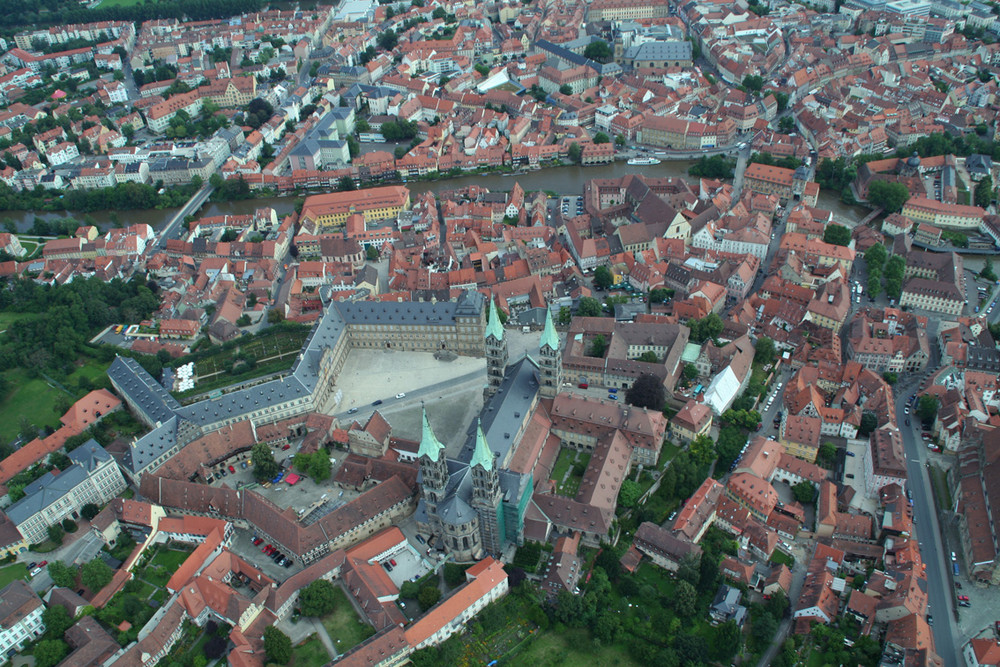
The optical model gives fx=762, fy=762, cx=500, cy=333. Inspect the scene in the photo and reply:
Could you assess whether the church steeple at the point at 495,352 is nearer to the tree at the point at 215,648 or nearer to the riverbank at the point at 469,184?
the tree at the point at 215,648

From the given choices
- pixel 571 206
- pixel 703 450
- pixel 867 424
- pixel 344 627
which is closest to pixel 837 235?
pixel 867 424

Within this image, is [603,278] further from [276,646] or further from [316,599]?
[276,646]

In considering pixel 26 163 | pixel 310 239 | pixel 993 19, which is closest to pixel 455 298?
pixel 310 239

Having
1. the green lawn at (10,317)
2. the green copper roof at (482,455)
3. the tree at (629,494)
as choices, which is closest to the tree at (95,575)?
the green copper roof at (482,455)

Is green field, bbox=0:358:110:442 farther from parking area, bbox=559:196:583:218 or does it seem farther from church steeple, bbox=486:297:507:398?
parking area, bbox=559:196:583:218

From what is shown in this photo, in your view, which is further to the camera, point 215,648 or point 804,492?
point 804,492

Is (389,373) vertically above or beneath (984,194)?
beneath

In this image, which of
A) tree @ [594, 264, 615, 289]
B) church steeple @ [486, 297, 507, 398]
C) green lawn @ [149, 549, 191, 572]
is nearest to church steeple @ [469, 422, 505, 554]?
church steeple @ [486, 297, 507, 398]
